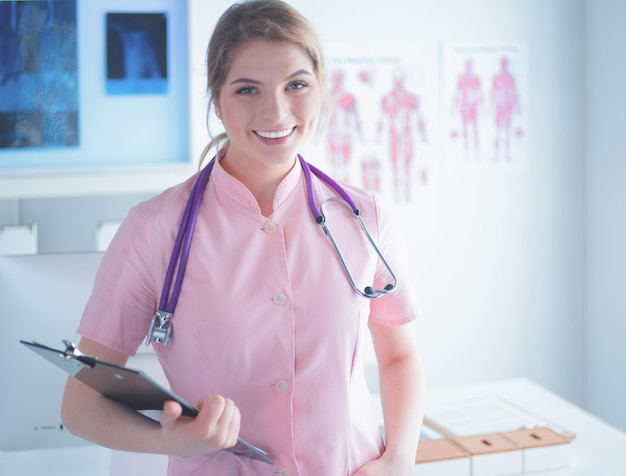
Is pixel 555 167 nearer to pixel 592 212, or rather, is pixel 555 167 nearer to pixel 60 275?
pixel 592 212

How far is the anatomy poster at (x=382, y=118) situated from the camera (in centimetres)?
307

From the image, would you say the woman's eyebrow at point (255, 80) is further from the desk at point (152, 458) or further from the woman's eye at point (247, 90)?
the desk at point (152, 458)

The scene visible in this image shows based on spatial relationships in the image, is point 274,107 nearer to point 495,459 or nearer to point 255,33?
point 255,33

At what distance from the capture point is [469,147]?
321 centimetres

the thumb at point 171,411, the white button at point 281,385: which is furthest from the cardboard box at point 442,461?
the thumb at point 171,411

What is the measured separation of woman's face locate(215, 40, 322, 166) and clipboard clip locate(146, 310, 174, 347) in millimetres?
283

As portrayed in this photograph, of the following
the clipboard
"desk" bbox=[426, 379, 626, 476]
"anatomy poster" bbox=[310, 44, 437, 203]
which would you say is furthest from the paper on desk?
"anatomy poster" bbox=[310, 44, 437, 203]

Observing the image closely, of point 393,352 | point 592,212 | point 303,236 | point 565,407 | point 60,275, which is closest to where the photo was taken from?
point 303,236

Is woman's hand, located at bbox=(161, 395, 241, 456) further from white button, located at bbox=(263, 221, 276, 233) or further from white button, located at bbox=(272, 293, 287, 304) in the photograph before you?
white button, located at bbox=(263, 221, 276, 233)

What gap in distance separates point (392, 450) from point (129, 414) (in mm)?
450

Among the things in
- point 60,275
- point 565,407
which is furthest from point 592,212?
point 60,275

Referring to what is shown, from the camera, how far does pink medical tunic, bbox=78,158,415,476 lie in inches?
44.7

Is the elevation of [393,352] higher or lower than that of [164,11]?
lower

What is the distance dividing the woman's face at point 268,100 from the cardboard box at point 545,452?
0.86 m
